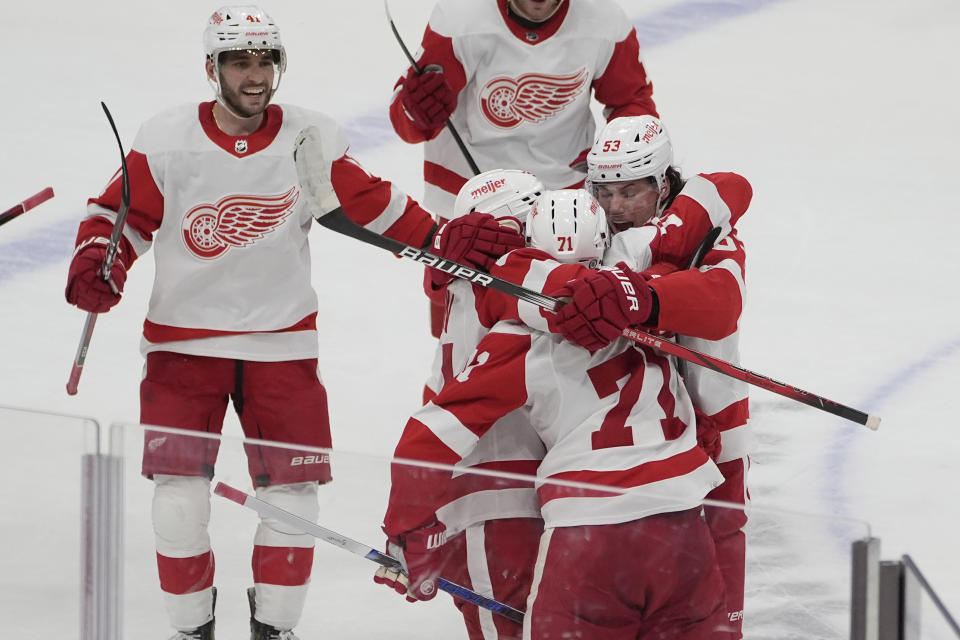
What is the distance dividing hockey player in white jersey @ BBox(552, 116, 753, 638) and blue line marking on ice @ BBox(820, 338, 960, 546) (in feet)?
1.89

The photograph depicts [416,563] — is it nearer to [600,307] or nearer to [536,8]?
[600,307]

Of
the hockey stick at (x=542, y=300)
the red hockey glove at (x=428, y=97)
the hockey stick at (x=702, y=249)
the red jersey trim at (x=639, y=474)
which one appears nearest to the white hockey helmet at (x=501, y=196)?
the hockey stick at (x=542, y=300)

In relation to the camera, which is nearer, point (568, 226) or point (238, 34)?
point (568, 226)

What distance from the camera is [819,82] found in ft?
18.2

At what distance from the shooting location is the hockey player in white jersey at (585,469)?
76.9 inches

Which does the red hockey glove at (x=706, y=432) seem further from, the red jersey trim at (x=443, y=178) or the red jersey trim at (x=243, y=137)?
the red jersey trim at (x=443, y=178)

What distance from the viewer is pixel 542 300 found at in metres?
2.19

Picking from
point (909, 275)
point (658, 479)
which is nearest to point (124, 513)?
point (658, 479)

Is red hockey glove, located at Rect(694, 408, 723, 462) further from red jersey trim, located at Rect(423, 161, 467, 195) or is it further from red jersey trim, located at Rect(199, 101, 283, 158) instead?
red jersey trim, located at Rect(423, 161, 467, 195)

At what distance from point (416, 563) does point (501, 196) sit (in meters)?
0.74

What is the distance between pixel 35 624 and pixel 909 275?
3028mm

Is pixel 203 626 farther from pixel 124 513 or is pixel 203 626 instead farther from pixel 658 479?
pixel 658 479

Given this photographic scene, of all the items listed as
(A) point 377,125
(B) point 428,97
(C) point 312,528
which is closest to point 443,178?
(B) point 428,97

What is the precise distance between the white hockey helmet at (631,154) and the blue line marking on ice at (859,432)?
0.84 metres
